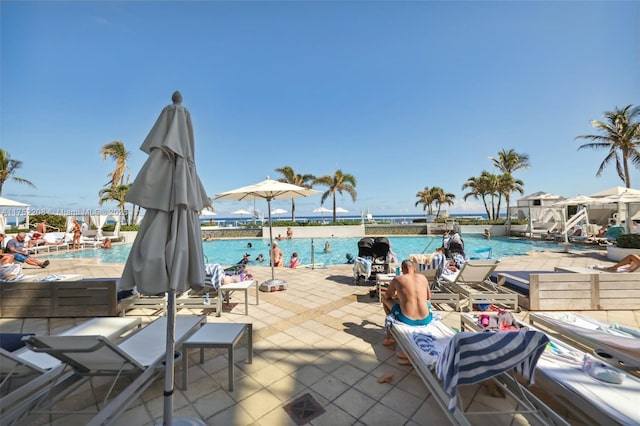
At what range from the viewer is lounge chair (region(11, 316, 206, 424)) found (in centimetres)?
175

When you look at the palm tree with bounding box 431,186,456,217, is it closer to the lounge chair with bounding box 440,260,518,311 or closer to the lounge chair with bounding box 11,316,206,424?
the lounge chair with bounding box 440,260,518,311

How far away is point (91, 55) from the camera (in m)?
8.07

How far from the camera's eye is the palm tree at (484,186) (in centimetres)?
2422

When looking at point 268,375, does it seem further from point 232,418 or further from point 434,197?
point 434,197

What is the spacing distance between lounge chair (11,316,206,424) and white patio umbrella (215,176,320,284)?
3.37m

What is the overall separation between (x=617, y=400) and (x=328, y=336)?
2716mm

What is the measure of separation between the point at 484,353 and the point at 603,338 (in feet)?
6.58

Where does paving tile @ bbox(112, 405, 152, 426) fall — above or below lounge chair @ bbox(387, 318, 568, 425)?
below

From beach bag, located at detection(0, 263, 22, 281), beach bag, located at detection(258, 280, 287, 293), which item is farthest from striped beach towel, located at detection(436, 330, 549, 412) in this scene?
beach bag, located at detection(0, 263, 22, 281)

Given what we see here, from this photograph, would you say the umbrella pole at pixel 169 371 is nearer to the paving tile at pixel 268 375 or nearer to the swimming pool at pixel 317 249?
the paving tile at pixel 268 375

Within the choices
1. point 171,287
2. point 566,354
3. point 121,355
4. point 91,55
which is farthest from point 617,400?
point 91,55

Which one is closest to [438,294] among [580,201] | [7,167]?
[580,201]

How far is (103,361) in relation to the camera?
1984 mm

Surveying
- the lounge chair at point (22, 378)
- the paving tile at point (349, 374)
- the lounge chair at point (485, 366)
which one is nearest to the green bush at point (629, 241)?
the lounge chair at point (485, 366)
